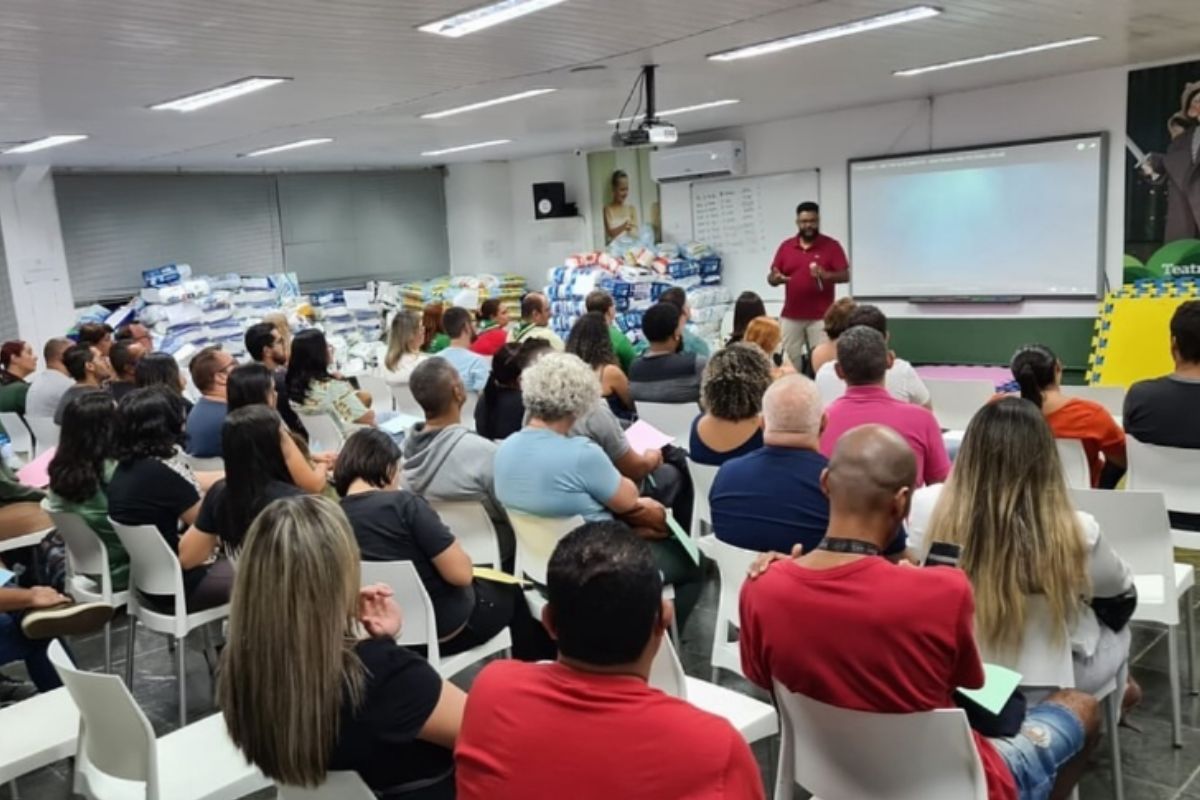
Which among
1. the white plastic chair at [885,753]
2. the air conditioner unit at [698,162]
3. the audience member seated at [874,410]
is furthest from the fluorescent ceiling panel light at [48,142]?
the white plastic chair at [885,753]

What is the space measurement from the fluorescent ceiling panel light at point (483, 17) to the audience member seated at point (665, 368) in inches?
61.9

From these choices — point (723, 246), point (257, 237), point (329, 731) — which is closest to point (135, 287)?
point (257, 237)

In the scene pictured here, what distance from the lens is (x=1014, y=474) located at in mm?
2215

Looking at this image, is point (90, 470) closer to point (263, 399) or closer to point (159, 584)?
point (159, 584)

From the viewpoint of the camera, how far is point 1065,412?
3.62 metres

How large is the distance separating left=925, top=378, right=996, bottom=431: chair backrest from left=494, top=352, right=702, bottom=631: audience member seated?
2.25 metres

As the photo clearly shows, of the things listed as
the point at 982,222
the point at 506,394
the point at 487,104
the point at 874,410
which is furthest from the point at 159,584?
the point at 982,222

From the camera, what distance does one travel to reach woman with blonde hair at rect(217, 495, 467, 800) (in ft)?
5.32

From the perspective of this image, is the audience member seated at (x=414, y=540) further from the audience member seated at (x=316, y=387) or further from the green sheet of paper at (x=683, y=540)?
the audience member seated at (x=316, y=387)

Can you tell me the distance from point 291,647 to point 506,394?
9.73ft

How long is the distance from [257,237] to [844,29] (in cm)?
828

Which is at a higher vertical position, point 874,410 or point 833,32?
point 833,32

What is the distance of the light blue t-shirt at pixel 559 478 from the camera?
121 inches

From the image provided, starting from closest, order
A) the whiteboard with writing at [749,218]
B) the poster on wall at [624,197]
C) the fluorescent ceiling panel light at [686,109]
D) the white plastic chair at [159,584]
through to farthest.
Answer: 1. the white plastic chair at [159,584]
2. the fluorescent ceiling panel light at [686,109]
3. the whiteboard with writing at [749,218]
4. the poster on wall at [624,197]
